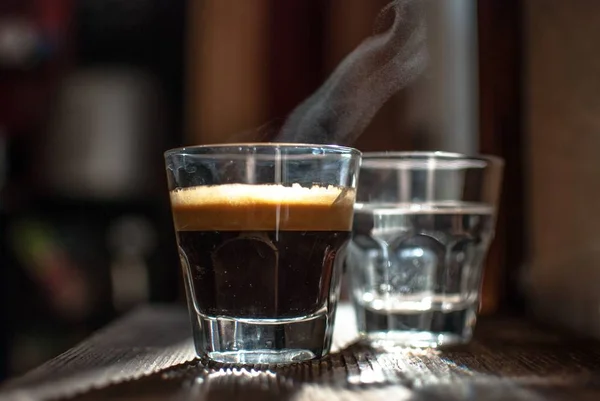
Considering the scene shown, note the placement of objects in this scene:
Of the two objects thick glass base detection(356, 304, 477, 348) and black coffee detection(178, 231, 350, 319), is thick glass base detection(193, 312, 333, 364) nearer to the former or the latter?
black coffee detection(178, 231, 350, 319)

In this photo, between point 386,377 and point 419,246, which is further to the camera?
point 419,246

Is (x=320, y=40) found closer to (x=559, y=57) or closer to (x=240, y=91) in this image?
(x=240, y=91)

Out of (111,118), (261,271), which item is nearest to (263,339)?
(261,271)

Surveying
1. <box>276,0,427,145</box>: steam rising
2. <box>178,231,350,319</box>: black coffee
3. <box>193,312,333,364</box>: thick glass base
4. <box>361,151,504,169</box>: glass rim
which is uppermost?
<box>276,0,427,145</box>: steam rising

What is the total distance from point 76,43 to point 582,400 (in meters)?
1.43

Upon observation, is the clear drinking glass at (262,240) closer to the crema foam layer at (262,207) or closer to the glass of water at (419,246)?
the crema foam layer at (262,207)

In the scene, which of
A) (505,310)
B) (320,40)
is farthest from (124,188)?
(505,310)

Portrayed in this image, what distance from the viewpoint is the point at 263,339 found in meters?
0.45

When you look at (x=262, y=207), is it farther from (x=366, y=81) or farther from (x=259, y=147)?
(x=366, y=81)

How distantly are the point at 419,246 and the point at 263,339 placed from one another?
181mm

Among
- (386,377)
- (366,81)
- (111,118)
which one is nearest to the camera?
(386,377)

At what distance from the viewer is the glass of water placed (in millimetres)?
567

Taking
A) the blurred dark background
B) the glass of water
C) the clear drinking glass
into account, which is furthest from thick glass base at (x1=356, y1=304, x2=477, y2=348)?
the blurred dark background

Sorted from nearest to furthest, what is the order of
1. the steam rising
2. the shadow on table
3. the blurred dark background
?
the shadow on table < the steam rising < the blurred dark background
